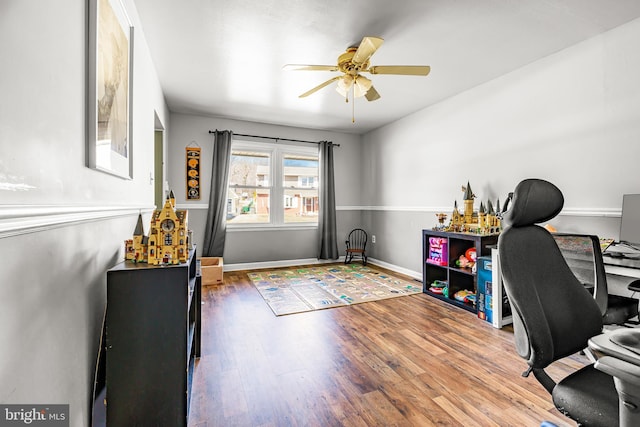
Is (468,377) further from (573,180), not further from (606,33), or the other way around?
(606,33)

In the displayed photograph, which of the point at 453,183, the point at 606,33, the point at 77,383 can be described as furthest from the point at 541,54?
the point at 77,383

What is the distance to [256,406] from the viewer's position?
5.14 feet

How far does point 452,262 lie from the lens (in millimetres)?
3320

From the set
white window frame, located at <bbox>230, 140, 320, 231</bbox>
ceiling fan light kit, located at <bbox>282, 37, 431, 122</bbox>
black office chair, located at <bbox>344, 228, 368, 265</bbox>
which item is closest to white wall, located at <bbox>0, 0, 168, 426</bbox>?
ceiling fan light kit, located at <bbox>282, 37, 431, 122</bbox>

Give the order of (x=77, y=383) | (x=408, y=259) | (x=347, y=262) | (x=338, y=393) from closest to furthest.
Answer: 1. (x=77, y=383)
2. (x=338, y=393)
3. (x=408, y=259)
4. (x=347, y=262)

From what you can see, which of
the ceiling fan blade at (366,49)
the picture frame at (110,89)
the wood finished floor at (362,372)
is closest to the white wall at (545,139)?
the wood finished floor at (362,372)

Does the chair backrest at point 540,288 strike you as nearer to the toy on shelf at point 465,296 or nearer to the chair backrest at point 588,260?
the chair backrest at point 588,260

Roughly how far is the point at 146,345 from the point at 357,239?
469cm

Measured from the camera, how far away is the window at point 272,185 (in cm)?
486

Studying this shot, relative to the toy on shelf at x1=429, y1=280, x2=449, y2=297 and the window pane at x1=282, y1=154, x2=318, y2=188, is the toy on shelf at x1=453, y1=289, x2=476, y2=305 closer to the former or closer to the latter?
the toy on shelf at x1=429, y1=280, x2=449, y2=297

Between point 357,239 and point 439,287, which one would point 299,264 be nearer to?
point 357,239

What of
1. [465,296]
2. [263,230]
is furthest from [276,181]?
[465,296]

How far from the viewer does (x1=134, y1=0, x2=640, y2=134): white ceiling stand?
2.06 metres

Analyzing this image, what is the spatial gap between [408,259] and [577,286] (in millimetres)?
3351
